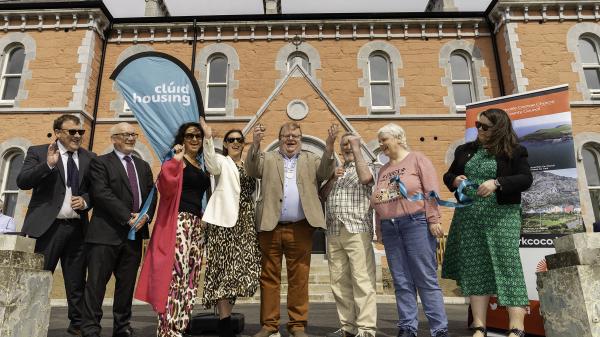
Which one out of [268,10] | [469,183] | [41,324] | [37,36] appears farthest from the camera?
[268,10]

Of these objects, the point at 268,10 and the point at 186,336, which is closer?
the point at 186,336

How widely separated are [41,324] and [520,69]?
47.8ft

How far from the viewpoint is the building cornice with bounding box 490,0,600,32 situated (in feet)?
43.7

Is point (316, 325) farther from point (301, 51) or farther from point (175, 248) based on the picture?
point (301, 51)

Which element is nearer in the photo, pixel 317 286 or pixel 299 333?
pixel 299 333

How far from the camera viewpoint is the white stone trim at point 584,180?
1180 centimetres

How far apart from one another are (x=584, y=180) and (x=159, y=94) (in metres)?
13.2

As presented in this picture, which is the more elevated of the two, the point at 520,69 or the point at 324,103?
the point at 520,69

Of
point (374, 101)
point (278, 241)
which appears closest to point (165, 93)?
point (278, 241)

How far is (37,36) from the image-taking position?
13805mm

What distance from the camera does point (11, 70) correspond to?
14.0 metres

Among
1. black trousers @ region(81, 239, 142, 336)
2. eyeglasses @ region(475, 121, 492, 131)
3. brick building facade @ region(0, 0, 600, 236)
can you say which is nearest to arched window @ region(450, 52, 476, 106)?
brick building facade @ region(0, 0, 600, 236)

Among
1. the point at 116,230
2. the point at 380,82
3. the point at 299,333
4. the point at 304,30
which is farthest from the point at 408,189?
the point at 304,30

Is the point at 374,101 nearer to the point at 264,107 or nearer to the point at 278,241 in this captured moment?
the point at 264,107
